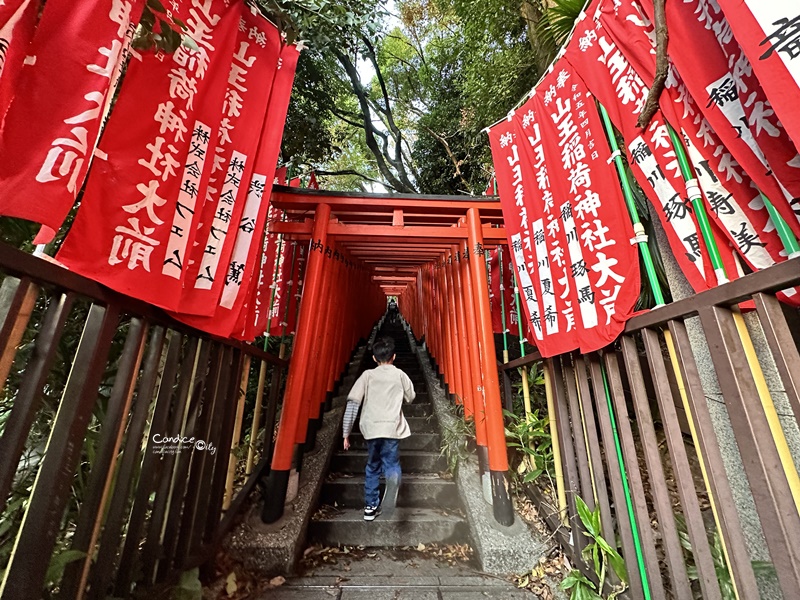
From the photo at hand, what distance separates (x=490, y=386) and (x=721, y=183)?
2523 mm

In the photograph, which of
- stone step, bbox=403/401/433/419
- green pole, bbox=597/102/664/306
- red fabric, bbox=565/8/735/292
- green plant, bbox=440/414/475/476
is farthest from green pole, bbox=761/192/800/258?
stone step, bbox=403/401/433/419

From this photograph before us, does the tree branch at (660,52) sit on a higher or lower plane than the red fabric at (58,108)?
higher

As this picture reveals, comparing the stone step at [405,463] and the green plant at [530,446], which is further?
the stone step at [405,463]

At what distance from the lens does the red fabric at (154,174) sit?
1510mm

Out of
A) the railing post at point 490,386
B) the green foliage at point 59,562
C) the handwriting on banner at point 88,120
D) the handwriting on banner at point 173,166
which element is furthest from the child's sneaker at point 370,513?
the handwriting on banner at point 88,120

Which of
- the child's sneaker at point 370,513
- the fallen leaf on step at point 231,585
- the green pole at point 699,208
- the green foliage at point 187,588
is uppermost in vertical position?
the green pole at point 699,208

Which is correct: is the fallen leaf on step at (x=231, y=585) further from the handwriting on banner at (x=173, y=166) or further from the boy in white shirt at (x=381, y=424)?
the handwriting on banner at (x=173, y=166)

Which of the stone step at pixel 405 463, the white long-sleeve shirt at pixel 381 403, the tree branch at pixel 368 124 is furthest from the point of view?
the tree branch at pixel 368 124

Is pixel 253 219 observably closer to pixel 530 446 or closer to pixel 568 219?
pixel 568 219

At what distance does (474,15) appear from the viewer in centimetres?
634

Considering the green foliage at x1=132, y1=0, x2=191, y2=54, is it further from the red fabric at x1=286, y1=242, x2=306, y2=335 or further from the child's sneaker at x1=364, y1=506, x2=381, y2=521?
the child's sneaker at x1=364, y1=506, x2=381, y2=521

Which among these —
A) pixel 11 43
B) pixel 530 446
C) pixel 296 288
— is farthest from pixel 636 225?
pixel 296 288

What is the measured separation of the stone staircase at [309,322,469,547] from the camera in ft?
10.5

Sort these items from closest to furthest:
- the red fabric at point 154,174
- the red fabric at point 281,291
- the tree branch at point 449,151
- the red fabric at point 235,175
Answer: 1. the red fabric at point 154,174
2. the red fabric at point 235,175
3. the red fabric at point 281,291
4. the tree branch at point 449,151
